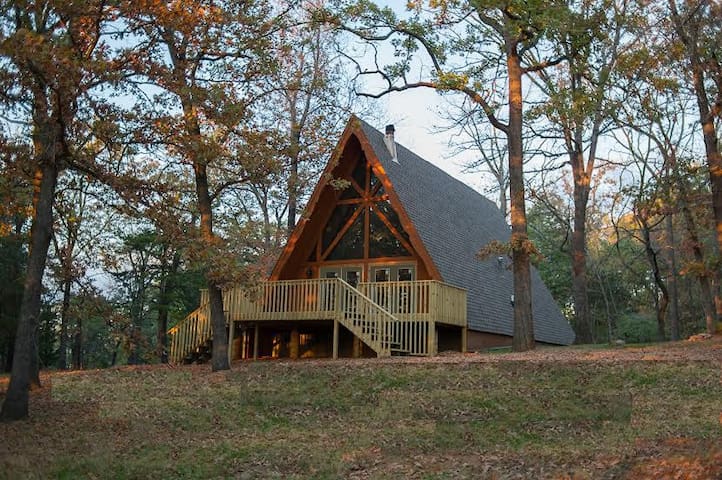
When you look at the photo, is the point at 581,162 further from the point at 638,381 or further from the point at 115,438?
the point at 115,438

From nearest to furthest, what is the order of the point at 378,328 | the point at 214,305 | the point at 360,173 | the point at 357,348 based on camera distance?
the point at 214,305
the point at 378,328
the point at 357,348
the point at 360,173

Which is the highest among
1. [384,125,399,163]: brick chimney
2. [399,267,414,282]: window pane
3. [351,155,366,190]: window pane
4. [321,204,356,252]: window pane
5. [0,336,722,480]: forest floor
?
[384,125,399,163]: brick chimney

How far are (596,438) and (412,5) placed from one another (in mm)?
14076

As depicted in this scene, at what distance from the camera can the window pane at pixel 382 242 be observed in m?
22.9

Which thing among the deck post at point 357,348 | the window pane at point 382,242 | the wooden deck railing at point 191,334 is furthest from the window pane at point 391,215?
the wooden deck railing at point 191,334

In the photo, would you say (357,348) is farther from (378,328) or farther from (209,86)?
(209,86)

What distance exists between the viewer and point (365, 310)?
19750 millimetres

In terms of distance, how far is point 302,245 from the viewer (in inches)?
936

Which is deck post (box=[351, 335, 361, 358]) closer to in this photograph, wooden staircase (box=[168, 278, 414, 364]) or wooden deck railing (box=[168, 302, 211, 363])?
wooden staircase (box=[168, 278, 414, 364])

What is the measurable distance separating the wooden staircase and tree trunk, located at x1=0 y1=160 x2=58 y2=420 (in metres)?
6.26

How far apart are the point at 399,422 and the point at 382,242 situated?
1156cm

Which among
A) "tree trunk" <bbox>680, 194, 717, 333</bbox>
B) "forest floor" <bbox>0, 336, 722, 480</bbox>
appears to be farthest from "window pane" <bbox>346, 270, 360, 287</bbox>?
"tree trunk" <bbox>680, 194, 717, 333</bbox>

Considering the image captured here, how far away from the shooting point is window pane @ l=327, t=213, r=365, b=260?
925 inches

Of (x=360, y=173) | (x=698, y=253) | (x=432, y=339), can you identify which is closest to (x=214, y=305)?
(x=432, y=339)
